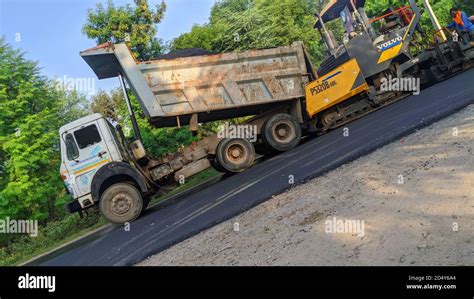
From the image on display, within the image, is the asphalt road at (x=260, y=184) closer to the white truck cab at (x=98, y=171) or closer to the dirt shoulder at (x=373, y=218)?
the dirt shoulder at (x=373, y=218)

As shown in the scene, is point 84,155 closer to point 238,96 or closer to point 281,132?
point 238,96

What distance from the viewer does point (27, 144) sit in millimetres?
13898

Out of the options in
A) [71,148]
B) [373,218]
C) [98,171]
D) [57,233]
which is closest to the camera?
[373,218]

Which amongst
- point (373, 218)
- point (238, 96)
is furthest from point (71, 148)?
point (373, 218)

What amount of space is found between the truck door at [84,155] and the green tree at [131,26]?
991 centimetres

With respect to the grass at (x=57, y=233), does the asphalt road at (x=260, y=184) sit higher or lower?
lower

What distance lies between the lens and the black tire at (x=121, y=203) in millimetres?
8258

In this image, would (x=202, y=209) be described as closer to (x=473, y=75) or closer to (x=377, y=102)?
(x=377, y=102)

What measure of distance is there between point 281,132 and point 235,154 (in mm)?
1376

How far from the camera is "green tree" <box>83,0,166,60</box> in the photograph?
711 inches

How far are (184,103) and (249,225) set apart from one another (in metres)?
4.73

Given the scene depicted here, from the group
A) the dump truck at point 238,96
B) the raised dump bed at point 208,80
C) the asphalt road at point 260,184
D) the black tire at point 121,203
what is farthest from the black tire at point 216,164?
the black tire at point 121,203

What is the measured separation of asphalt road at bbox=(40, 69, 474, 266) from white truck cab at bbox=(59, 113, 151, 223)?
0.54 m

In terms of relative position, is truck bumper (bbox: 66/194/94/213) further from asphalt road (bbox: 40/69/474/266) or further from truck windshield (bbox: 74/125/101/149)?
truck windshield (bbox: 74/125/101/149)
